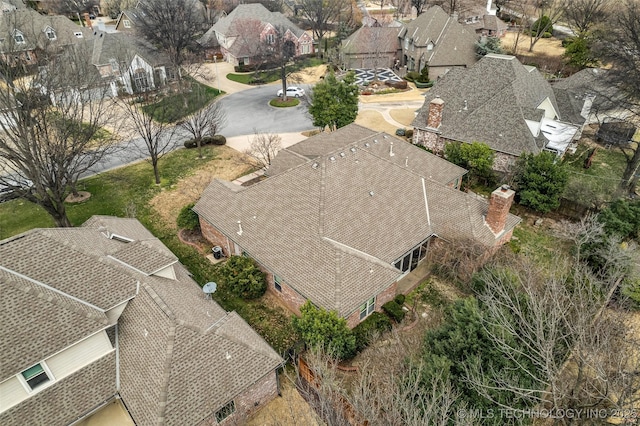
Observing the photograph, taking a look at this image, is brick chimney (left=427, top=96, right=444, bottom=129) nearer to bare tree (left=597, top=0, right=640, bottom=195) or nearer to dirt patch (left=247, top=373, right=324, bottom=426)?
bare tree (left=597, top=0, right=640, bottom=195)

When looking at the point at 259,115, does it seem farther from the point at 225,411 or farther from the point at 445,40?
the point at 225,411

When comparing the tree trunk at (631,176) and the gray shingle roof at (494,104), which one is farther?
the gray shingle roof at (494,104)

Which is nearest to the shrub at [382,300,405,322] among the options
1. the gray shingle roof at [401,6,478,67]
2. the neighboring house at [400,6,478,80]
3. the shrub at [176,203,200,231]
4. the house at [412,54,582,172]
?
the shrub at [176,203,200,231]

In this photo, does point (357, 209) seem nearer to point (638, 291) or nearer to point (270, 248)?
point (270, 248)

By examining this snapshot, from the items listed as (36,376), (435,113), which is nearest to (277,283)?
(36,376)

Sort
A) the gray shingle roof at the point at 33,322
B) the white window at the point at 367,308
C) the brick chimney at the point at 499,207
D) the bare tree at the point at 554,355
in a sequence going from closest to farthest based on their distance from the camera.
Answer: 1. the bare tree at the point at 554,355
2. the gray shingle roof at the point at 33,322
3. the white window at the point at 367,308
4. the brick chimney at the point at 499,207

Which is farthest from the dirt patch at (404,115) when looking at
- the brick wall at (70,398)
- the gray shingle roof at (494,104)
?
the brick wall at (70,398)

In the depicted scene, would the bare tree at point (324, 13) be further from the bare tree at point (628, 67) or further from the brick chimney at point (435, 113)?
the bare tree at point (628, 67)

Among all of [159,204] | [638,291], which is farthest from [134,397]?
[638,291]
